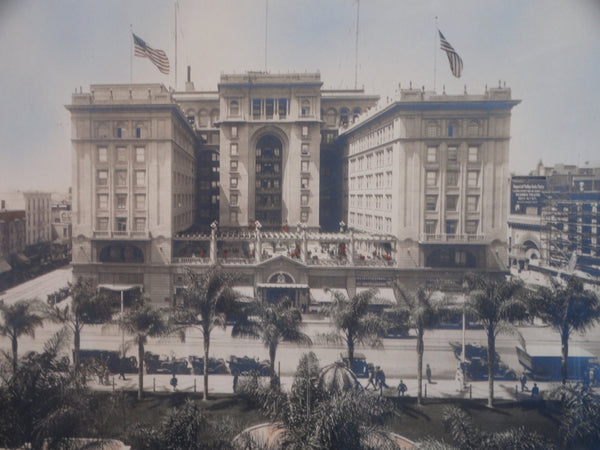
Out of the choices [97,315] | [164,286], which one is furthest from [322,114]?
[97,315]

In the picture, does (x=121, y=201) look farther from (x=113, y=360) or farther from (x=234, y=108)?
(x=234, y=108)

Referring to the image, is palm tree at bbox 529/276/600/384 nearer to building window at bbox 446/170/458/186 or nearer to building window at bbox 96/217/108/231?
building window at bbox 446/170/458/186

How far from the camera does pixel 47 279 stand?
54344 mm

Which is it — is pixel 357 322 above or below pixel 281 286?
above

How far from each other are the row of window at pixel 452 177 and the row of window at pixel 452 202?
4.57ft

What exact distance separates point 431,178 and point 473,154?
531 cm

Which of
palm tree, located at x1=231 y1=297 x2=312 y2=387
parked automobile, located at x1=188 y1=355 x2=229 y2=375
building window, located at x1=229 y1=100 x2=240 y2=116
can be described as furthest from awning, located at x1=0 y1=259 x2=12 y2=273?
palm tree, located at x1=231 y1=297 x2=312 y2=387

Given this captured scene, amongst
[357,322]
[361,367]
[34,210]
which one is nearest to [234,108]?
[34,210]

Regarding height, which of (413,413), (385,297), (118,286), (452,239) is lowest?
(413,413)

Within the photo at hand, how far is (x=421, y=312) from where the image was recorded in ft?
85.9

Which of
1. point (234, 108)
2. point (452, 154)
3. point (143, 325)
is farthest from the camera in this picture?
point (234, 108)

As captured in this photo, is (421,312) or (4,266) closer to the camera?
(421,312)

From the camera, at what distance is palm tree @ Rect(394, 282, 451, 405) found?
26289mm

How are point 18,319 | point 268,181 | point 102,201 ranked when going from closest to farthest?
point 18,319 → point 102,201 → point 268,181
